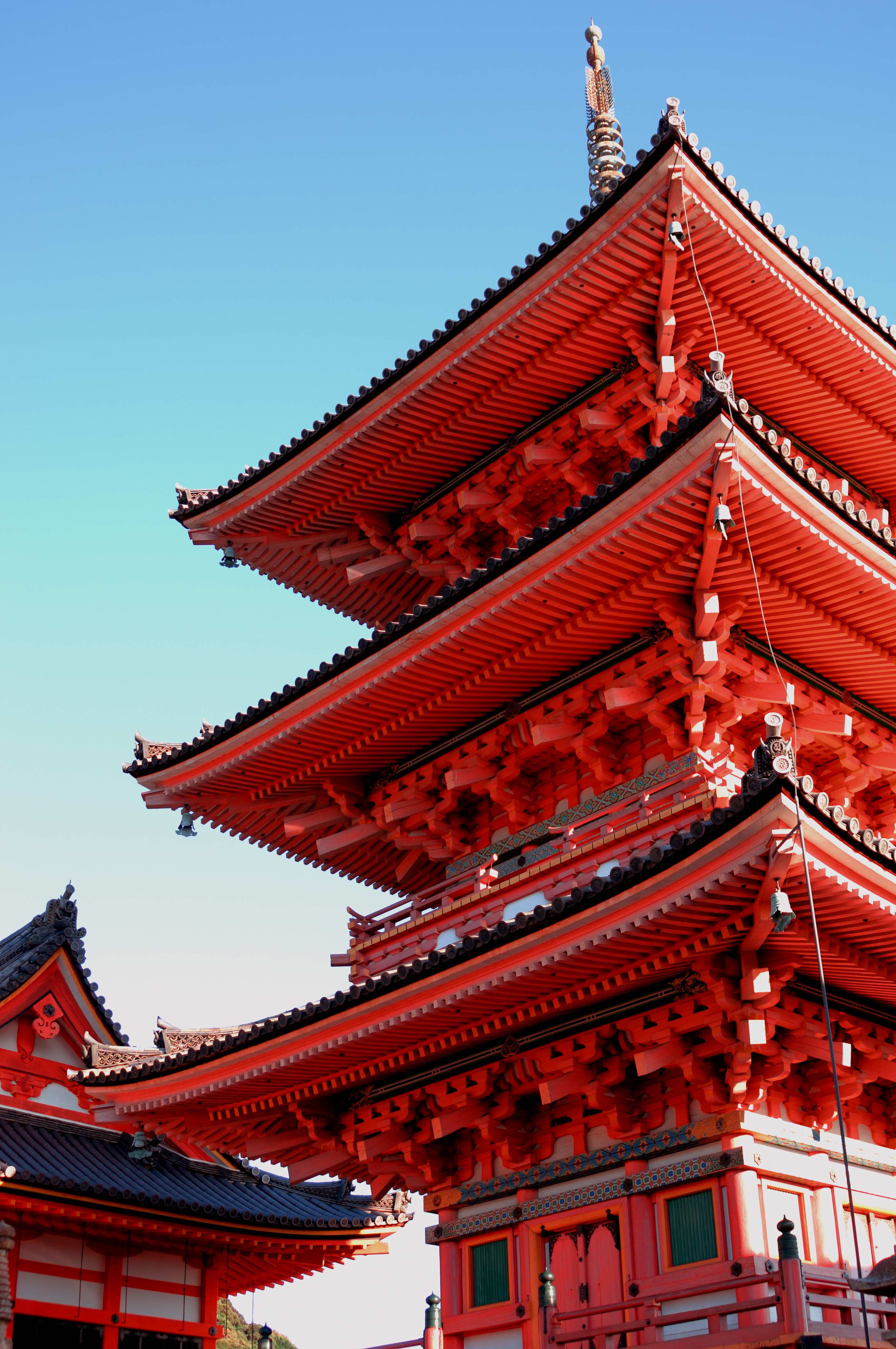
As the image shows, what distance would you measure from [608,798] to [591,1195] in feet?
12.5

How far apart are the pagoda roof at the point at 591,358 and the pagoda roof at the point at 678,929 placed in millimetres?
6946

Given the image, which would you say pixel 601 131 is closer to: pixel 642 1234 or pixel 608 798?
pixel 608 798

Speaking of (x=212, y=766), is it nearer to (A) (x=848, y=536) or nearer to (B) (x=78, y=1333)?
(B) (x=78, y=1333)

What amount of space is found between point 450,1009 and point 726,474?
536 cm

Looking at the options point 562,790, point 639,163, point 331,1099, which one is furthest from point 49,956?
point 639,163

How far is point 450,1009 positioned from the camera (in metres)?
12.6

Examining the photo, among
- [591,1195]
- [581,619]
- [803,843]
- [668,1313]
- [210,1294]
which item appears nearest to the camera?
[803,843]

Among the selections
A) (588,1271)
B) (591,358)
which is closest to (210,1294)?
(588,1271)

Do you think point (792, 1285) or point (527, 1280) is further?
point (527, 1280)

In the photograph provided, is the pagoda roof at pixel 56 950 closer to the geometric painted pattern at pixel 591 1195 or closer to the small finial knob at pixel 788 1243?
the geometric painted pattern at pixel 591 1195

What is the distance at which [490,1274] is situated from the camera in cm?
1287

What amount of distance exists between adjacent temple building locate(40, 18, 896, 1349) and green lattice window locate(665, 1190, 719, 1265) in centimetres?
3

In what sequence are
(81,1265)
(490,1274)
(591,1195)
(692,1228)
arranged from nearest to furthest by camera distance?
(692,1228) → (591,1195) → (490,1274) → (81,1265)

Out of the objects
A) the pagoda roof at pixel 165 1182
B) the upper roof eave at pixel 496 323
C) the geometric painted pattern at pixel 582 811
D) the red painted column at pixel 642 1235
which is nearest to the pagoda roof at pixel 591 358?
the upper roof eave at pixel 496 323
